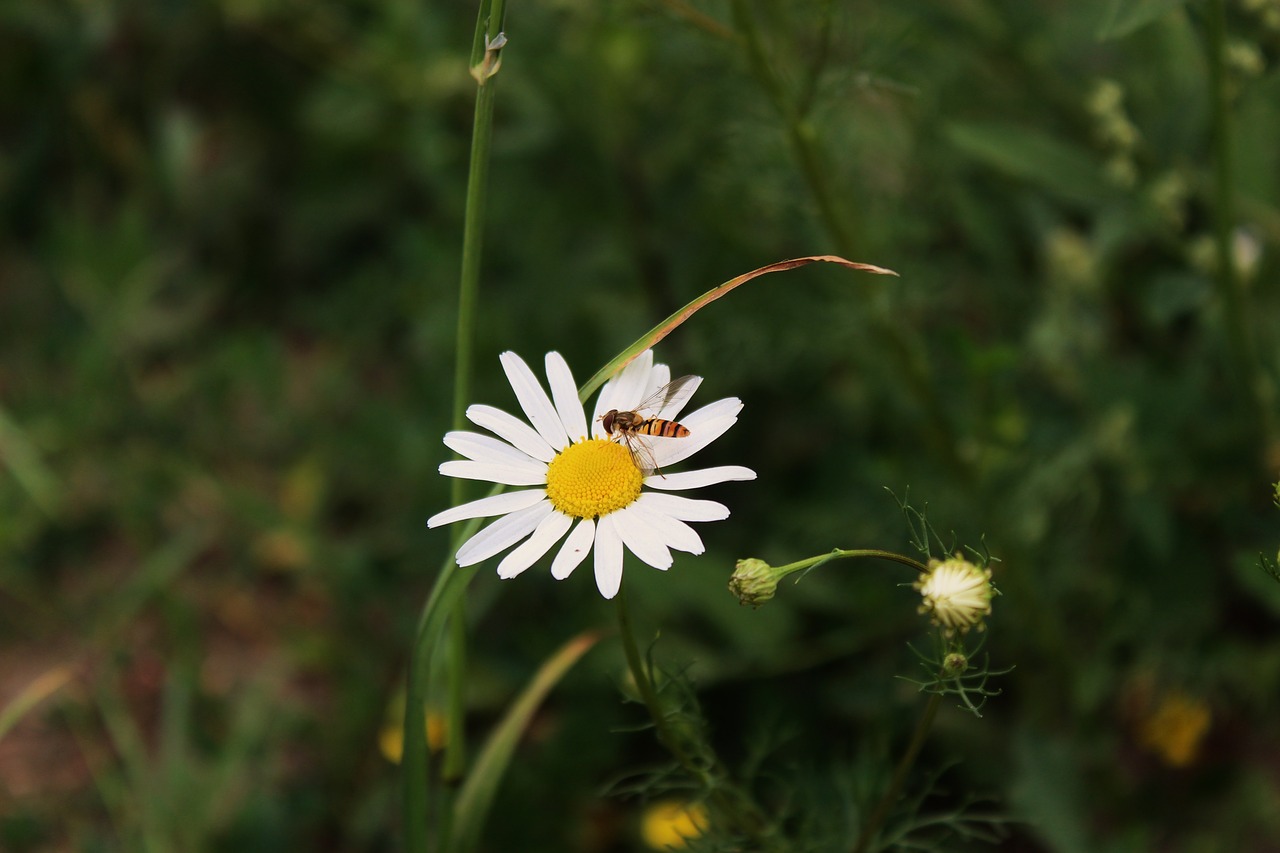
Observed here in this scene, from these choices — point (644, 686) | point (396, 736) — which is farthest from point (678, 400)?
point (396, 736)

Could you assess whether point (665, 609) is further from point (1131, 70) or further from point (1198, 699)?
point (1131, 70)

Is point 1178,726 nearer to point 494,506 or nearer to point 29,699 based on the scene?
point 494,506

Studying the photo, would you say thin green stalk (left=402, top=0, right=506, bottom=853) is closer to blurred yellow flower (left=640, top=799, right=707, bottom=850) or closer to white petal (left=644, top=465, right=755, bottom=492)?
white petal (left=644, top=465, right=755, bottom=492)

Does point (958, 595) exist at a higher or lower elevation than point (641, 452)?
lower

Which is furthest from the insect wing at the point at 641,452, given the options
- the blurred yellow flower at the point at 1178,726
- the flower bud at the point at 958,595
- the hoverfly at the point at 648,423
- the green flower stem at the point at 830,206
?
the blurred yellow flower at the point at 1178,726

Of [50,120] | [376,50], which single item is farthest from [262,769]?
[50,120]

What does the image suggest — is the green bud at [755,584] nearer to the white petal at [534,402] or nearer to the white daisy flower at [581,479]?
the white daisy flower at [581,479]
